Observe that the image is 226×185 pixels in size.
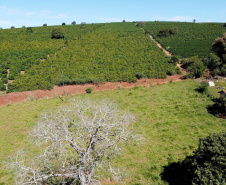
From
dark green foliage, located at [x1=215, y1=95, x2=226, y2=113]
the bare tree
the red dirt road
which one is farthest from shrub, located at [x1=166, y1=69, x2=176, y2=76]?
the bare tree

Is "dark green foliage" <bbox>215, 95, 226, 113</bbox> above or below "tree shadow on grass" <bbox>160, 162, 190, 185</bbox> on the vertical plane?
above

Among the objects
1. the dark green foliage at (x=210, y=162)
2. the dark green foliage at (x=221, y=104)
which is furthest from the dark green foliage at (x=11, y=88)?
the dark green foliage at (x=221, y=104)

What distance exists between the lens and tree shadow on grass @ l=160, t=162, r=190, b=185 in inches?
401

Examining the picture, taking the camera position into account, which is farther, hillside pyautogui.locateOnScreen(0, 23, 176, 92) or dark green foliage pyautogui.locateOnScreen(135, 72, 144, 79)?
dark green foliage pyautogui.locateOnScreen(135, 72, 144, 79)

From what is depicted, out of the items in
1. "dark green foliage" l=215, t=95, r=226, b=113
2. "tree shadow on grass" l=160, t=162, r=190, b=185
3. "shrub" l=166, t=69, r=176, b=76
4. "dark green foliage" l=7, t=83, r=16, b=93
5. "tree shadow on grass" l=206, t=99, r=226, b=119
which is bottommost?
"tree shadow on grass" l=160, t=162, r=190, b=185

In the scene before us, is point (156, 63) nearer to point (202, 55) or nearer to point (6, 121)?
point (202, 55)

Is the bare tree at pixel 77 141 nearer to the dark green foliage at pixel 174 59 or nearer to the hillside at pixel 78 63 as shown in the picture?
the hillside at pixel 78 63

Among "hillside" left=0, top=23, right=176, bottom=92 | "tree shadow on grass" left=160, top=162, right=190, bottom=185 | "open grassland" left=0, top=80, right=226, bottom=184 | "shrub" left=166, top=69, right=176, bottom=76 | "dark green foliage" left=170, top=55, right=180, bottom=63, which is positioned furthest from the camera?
"dark green foliage" left=170, top=55, right=180, bottom=63

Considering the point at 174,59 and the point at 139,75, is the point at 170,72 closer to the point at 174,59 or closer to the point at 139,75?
the point at 139,75

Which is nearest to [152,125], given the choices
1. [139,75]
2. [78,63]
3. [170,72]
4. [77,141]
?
[77,141]

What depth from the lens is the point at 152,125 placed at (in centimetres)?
1688

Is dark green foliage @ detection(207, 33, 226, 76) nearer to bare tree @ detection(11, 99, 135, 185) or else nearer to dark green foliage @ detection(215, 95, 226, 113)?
dark green foliage @ detection(215, 95, 226, 113)

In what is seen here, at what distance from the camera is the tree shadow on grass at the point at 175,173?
33.4 feet

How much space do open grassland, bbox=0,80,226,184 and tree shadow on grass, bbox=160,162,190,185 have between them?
314mm
